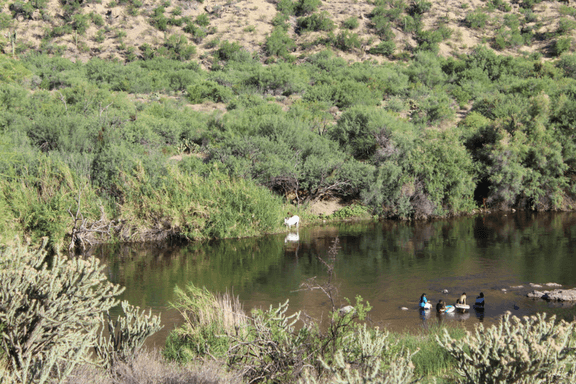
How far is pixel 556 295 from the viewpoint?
17.6 meters

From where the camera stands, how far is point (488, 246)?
83.8 ft

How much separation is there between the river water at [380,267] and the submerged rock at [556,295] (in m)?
0.40

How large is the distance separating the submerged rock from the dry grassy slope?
5315 cm

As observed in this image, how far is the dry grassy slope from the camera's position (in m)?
69.8

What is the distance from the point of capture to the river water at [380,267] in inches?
686

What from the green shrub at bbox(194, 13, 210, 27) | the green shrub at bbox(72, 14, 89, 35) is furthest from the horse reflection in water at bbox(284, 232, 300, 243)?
the green shrub at bbox(72, 14, 89, 35)

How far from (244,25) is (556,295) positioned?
65703 millimetres

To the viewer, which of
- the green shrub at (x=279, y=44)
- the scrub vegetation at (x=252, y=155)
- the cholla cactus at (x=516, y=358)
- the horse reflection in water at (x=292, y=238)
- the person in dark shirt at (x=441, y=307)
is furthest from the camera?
the green shrub at (x=279, y=44)

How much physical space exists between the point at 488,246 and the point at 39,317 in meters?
22.5

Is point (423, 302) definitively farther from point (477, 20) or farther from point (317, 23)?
point (477, 20)

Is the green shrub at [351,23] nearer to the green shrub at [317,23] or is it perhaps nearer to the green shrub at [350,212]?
the green shrub at [317,23]

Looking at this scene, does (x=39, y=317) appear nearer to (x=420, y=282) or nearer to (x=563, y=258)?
(x=420, y=282)

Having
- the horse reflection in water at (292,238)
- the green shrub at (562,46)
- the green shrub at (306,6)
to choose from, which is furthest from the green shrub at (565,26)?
the horse reflection in water at (292,238)

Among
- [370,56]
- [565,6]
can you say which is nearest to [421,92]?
[370,56]
